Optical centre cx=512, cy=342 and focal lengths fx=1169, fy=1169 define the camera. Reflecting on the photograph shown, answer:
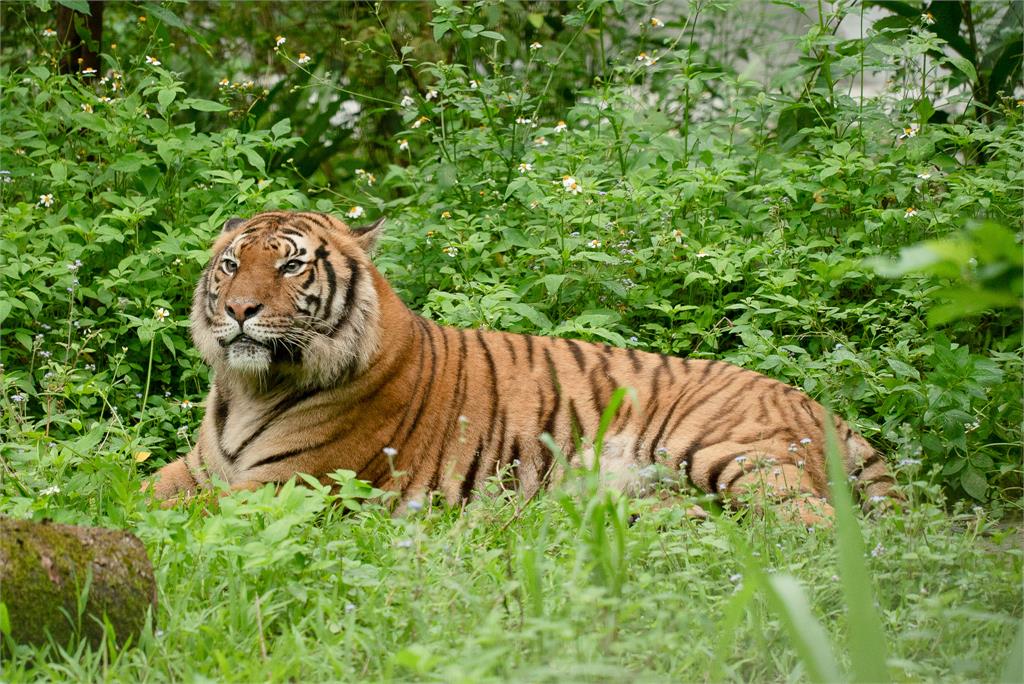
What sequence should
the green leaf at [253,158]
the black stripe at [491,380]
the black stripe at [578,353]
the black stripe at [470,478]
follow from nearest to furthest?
1. the black stripe at [470,478]
2. the black stripe at [491,380]
3. the black stripe at [578,353]
4. the green leaf at [253,158]

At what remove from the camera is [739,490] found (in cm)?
380

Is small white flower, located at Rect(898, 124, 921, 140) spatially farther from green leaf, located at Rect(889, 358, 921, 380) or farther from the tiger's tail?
the tiger's tail

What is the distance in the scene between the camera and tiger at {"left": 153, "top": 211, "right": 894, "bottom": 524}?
398cm

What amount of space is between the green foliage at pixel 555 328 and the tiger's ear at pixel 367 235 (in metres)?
0.59

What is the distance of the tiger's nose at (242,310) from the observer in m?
3.94

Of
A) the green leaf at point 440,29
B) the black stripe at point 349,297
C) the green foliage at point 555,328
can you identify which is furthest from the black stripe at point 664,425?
the green leaf at point 440,29

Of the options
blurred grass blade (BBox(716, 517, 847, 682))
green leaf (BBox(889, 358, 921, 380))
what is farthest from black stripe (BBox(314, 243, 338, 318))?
blurred grass blade (BBox(716, 517, 847, 682))

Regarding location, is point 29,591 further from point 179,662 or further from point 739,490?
point 739,490

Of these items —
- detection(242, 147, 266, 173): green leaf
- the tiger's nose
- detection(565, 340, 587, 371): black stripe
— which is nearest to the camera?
the tiger's nose

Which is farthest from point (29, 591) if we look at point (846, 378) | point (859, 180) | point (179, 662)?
point (859, 180)

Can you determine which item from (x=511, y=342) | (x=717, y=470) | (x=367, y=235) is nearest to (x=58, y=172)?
(x=367, y=235)

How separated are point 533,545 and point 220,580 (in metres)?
0.85

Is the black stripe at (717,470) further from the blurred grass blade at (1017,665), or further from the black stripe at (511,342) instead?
the blurred grass blade at (1017,665)

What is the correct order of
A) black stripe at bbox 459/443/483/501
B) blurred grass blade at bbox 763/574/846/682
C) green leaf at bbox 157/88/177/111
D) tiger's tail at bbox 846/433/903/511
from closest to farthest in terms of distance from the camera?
1. blurred grass blade at bbox 763/574/846/682
2. tiger's tail at bbox 846/433/903/511
3. black stripe at bbox 459/443/483/501
4. green leaf at bbox 157/88/177/111
